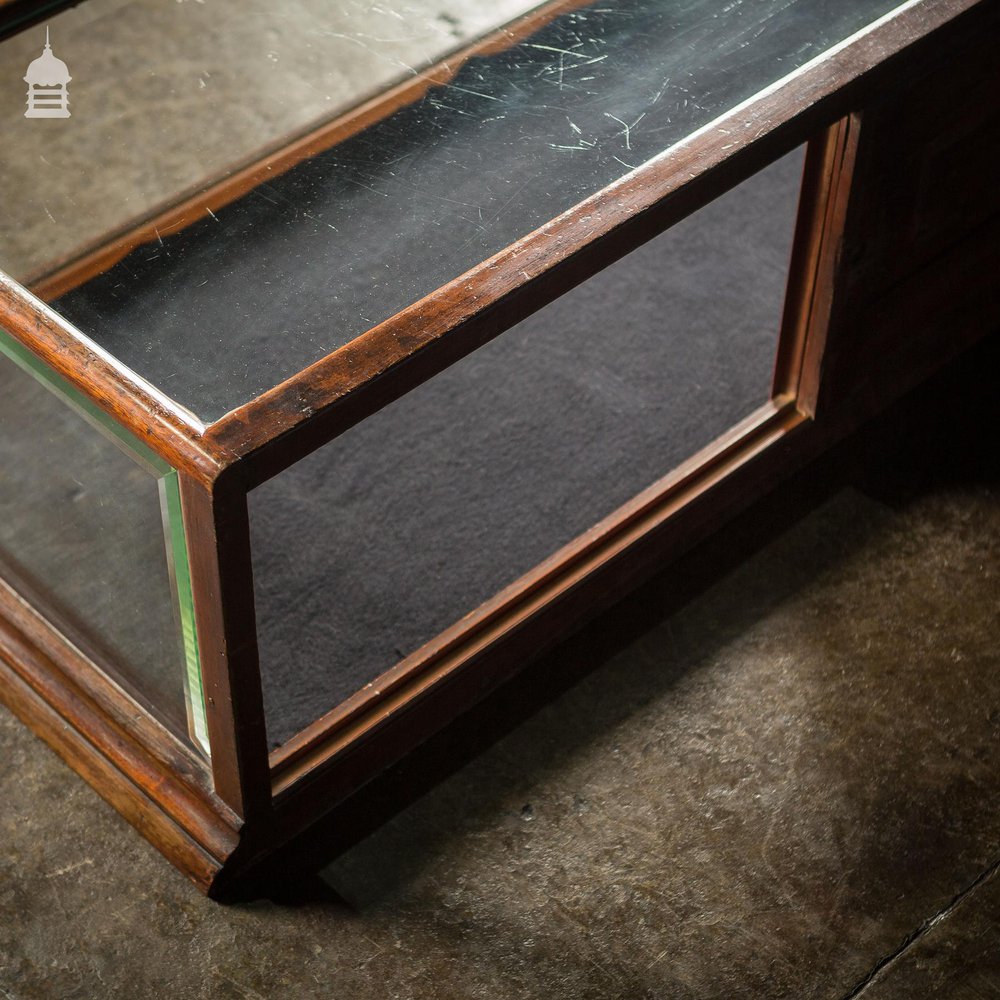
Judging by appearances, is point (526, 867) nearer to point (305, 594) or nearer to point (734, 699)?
point (734, 699)

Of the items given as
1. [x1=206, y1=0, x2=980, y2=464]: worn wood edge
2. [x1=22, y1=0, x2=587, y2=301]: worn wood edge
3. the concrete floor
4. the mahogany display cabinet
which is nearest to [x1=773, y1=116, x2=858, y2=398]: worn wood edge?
the mahogany display cabinet

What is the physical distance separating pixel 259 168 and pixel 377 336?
33 centimetres

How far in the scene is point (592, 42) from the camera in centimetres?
188

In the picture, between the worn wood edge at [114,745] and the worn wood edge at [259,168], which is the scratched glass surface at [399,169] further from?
the worn wood edge at [114,745]

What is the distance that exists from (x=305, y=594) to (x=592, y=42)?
A: 0.79 meters

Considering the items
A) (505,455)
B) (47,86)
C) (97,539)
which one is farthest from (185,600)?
(505,455)

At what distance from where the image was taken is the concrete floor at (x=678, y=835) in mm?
1791

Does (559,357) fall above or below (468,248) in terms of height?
below

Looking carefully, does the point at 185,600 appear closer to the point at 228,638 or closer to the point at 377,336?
the point at 228,638

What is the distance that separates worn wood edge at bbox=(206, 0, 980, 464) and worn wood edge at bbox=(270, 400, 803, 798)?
46 cm

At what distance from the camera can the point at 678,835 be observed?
1.91m

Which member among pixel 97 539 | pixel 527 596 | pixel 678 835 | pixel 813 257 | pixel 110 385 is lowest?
pixel 678 835

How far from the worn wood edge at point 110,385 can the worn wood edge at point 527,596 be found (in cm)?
49

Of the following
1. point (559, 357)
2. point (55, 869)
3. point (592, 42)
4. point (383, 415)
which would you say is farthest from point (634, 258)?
point (55, 869)
